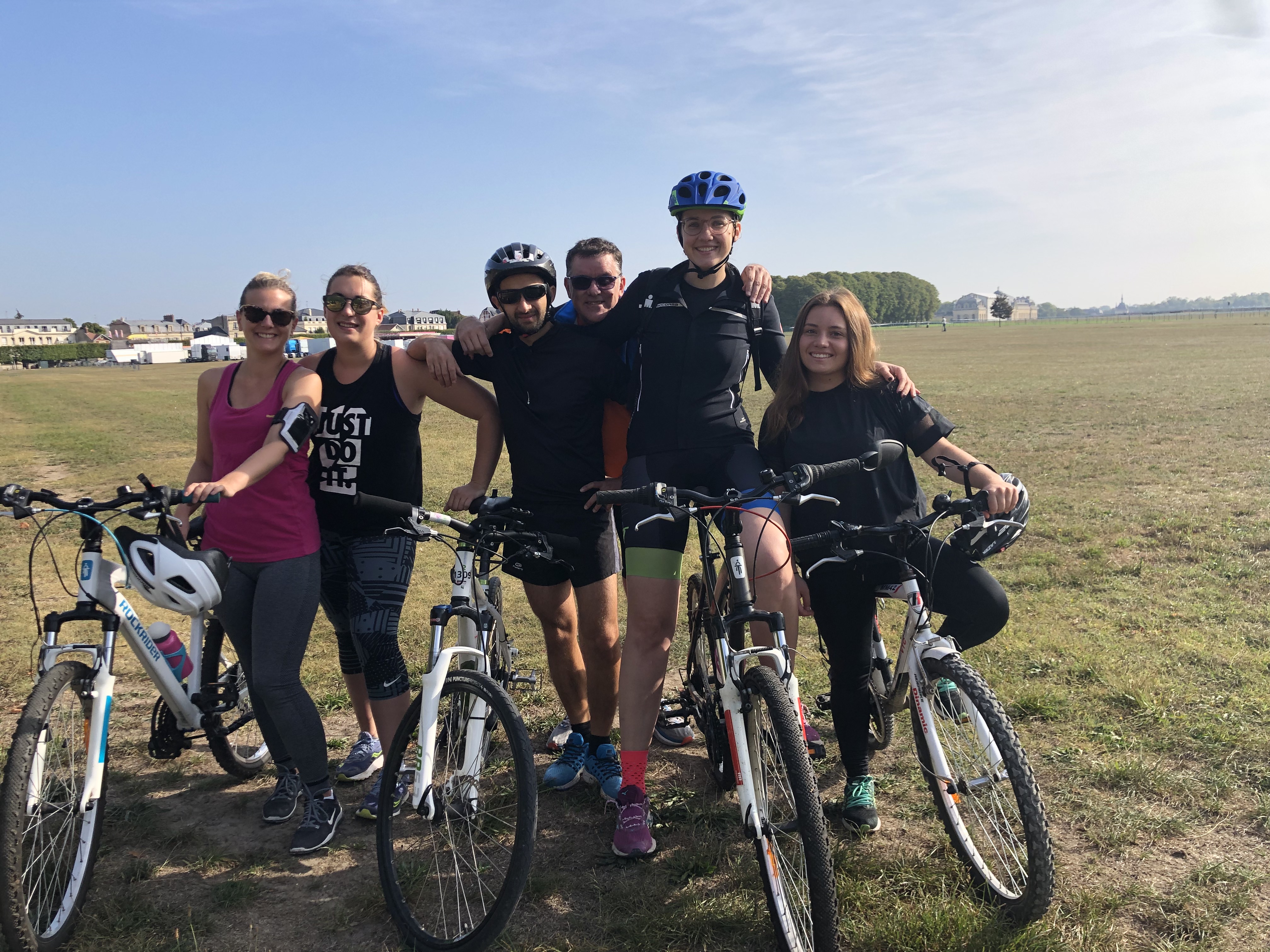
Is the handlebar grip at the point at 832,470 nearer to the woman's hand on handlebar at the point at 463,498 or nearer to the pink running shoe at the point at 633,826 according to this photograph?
the woman's hand on handlebar at the point at 463,498

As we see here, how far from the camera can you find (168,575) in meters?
3.41

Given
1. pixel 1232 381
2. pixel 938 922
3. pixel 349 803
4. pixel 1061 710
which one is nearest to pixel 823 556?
pixel 938 922

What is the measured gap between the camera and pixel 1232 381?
2391cm

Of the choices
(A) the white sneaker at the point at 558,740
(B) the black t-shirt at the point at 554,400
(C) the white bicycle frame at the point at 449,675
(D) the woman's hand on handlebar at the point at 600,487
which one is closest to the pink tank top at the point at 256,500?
(C) the white bicycle frame at the point at 449,675

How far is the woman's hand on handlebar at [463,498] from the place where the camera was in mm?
3857

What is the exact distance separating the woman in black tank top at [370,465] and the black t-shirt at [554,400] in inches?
6.5

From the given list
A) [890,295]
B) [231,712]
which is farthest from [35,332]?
[231,712]

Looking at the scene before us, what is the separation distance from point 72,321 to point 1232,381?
685 feet

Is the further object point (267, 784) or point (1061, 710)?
point (1061, 710)

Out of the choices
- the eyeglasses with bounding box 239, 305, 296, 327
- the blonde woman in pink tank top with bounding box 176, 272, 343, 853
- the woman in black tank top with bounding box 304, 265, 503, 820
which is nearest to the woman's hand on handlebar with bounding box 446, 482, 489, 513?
the woman in black tank top with bounding box 304, 265, 503, 820

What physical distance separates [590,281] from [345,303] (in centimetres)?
123

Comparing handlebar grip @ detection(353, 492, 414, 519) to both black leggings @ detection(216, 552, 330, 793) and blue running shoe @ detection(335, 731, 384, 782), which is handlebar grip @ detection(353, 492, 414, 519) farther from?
blue running shoe @ detection(335, 731, 384, 782)

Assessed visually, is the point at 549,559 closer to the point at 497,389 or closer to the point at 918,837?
the point at 497,389

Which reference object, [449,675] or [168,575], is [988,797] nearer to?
[449,675]
